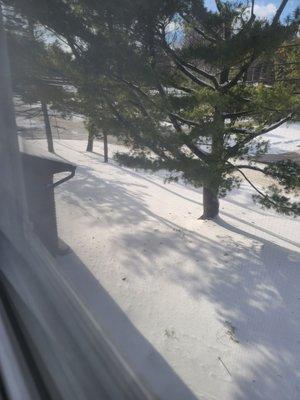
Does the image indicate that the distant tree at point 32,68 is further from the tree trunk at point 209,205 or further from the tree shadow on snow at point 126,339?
the tree trunk at point 209,205

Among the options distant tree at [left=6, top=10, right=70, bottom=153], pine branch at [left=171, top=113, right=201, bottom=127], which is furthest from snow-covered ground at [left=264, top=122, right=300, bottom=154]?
distant tree at [left=6, top=10, right=70, bottom=153]

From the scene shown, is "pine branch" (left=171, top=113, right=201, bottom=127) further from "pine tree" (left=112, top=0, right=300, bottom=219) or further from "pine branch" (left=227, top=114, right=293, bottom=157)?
"pine branch" (left=227, top=114, right=293, bottom=157)

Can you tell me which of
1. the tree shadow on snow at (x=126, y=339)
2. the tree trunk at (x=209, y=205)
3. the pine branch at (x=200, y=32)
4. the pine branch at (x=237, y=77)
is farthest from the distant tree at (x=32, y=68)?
the tree trunk at (x=209, y=205)

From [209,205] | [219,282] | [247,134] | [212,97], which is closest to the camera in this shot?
[219,282]

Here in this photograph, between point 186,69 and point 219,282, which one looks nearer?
point 219,282

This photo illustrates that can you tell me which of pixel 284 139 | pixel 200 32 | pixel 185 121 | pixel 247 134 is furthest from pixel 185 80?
pixel 284 139

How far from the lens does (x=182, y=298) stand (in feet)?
6.23

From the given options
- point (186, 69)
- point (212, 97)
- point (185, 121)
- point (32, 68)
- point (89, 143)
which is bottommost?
point (89, 143)

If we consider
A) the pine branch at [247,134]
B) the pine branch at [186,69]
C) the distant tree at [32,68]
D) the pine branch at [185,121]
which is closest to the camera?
the distant tree at [32,68]

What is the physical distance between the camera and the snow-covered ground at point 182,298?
4.09ft

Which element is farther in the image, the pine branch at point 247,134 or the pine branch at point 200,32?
the pine branch at point 247,134

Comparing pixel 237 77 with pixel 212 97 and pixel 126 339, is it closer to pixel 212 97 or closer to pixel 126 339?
pixel 212 97

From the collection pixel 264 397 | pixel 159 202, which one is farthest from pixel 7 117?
pixel 159 202

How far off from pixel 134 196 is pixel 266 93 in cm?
194
